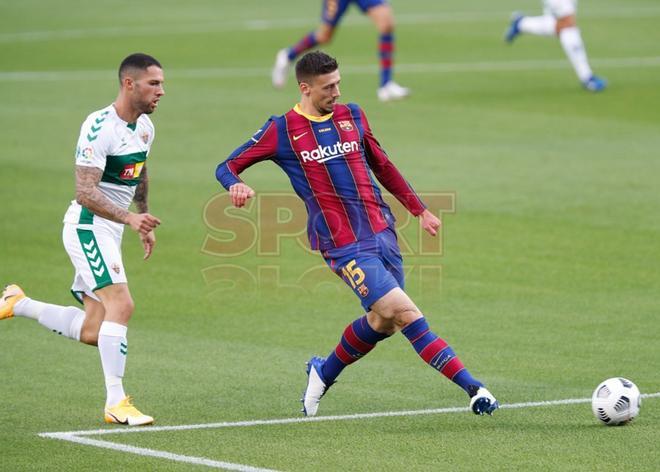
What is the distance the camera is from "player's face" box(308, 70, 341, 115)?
899 centimetres

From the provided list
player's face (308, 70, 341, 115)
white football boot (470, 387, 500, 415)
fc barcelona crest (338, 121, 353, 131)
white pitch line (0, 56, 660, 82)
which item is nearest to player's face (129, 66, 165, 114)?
player's face (308, 70, 341, 115)

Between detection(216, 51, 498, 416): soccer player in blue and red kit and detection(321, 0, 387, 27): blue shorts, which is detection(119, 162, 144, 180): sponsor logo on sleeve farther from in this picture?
detection(321, 0, 387, 27): blue shorts

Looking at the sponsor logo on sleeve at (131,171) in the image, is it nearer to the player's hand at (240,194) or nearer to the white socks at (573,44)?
the player's hand at (240,194)

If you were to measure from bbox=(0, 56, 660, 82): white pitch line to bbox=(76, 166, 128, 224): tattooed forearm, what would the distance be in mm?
17025

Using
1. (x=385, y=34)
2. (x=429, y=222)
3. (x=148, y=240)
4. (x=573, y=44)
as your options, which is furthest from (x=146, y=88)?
(x=573, y=44)

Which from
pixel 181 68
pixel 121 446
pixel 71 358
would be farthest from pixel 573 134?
pixel 121 446

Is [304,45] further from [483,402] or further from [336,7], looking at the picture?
[483,402]

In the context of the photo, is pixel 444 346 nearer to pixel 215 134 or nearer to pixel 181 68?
pixel 215 134

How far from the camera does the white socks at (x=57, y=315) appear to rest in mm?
9406

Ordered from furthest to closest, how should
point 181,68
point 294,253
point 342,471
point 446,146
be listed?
point 181,68 < point 446,146 < point 294,253 < point 342,471

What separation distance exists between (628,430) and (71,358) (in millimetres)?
4599

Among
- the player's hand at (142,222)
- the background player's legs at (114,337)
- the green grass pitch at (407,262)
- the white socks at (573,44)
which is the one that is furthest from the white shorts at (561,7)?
the player's hand at (142,222)

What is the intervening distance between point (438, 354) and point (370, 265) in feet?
2.41

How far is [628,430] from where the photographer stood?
8445mm
